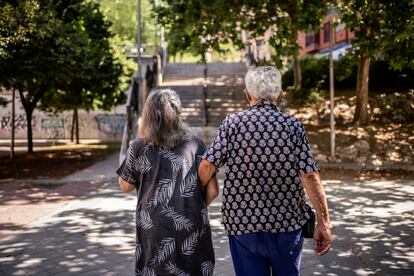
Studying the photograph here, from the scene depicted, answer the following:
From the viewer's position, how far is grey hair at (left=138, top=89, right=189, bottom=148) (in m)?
3.18

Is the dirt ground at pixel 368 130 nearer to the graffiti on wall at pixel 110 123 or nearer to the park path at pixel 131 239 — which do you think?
the park path at pixel 131 239

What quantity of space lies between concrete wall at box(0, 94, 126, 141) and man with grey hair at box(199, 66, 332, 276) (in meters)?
30.4

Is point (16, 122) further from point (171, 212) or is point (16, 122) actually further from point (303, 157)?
point (303, 157)

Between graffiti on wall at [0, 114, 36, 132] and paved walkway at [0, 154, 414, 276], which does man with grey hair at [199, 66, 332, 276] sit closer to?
paved walkway at [0, 154, 414, 276]

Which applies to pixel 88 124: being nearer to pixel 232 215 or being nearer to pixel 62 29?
pixel 62 29

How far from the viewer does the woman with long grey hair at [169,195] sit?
317cm

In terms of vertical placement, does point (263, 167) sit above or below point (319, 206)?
above

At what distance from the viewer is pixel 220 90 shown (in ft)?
67.1

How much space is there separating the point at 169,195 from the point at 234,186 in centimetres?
44

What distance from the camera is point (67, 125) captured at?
34156mm

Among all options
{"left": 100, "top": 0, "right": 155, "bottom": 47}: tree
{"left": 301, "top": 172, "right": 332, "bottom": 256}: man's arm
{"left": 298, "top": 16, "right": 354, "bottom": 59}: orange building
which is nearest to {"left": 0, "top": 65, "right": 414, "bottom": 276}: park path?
{"left": 301, "top": 172, "right": 332, "bottom": 256}: man's arm

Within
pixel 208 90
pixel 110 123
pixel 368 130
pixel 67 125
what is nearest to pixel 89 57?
pixel 208 90

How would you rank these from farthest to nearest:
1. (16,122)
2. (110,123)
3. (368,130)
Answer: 1. (16,122)
2. (110,123)
3. (368,130)

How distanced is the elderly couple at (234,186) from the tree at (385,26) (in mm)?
9356
